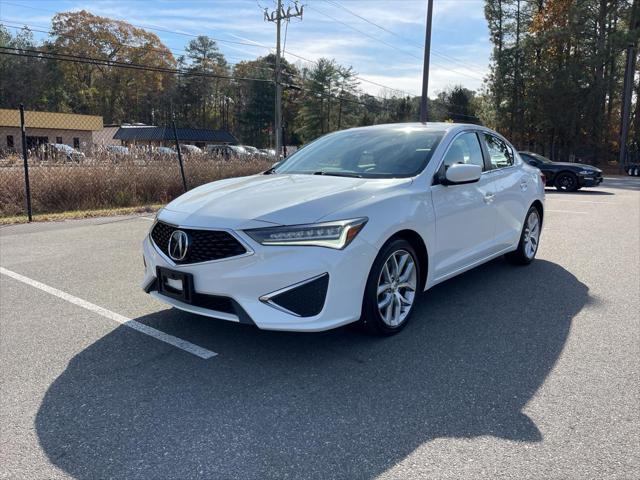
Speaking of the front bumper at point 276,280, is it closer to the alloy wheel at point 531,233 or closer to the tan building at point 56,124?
the alloy wheel at point 531,233

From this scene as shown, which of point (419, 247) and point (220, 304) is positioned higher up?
point (419, 247)

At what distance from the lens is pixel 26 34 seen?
6662cm

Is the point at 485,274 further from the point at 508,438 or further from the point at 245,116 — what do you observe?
the point at 245,116

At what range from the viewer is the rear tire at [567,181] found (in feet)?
56.9

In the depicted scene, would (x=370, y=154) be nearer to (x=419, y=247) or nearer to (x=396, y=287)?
(x=419, y=247)

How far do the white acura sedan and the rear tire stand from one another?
46.6 feet

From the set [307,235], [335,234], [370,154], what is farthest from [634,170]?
[307,235]

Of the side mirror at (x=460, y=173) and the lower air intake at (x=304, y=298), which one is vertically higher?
the side mirror at (x=460, y=173)

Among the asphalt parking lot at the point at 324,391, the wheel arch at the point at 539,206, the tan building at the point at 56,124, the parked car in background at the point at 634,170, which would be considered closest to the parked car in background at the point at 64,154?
the asphalt parking lot at the point at 324,391

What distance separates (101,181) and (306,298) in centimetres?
1137

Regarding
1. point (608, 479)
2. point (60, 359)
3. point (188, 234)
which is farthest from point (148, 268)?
point (608, 479)

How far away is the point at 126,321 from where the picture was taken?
4.20 meters

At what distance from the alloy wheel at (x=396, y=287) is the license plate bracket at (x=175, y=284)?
50.4 inches

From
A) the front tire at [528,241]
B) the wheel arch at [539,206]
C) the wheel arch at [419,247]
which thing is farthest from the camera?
the wheel arch at [539,206]
